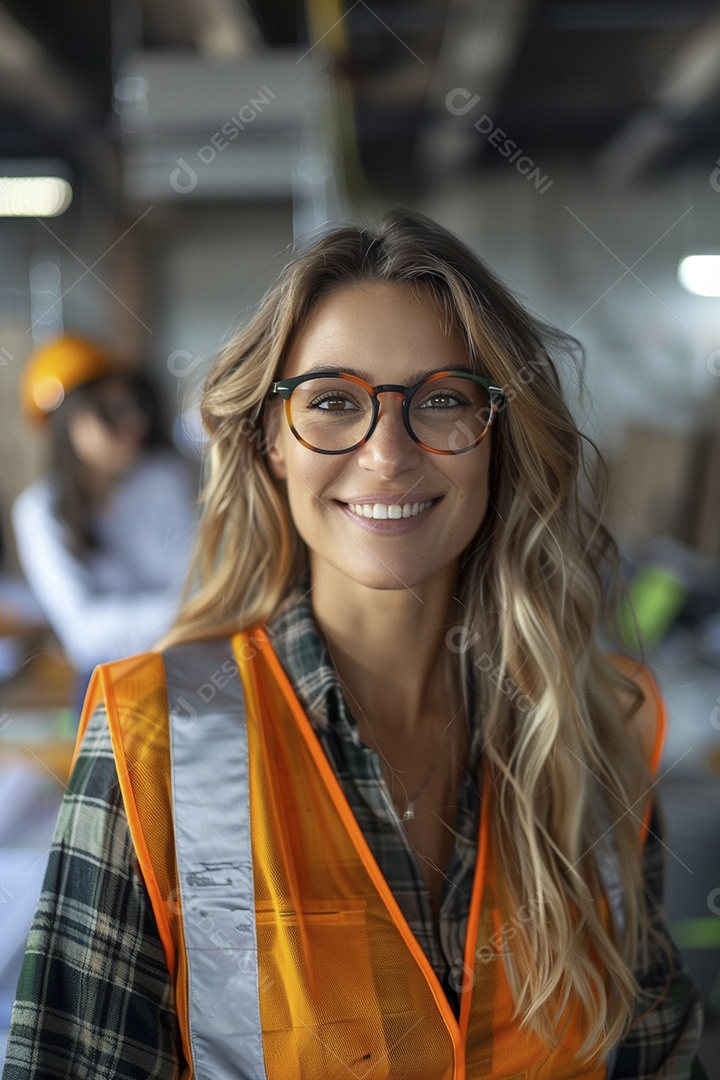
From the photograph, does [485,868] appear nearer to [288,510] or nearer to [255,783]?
[255,783]

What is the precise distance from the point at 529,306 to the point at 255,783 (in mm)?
670

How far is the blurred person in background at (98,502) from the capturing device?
9.96ft

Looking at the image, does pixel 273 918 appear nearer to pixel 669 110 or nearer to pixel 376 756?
pixel 376 756

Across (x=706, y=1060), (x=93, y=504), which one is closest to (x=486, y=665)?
(x=706, y=1060)

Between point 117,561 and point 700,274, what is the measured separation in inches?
166

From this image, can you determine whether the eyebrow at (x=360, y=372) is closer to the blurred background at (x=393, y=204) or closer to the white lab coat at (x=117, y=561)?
the blurred background at (x=393, y=204)

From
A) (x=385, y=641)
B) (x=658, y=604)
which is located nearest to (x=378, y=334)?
(x=385, y=641)

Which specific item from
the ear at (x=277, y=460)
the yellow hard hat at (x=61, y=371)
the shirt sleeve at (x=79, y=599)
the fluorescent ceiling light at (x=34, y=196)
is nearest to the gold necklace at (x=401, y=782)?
the ear at (x=277, y=460)

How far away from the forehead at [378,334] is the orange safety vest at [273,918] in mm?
374

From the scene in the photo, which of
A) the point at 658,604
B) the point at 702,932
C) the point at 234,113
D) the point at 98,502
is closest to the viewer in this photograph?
the point at 702,932

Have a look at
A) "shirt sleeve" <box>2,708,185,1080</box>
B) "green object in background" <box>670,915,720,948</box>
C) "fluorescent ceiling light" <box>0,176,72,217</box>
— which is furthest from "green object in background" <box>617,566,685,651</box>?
"fluorescent ceiling light" <box>0,176,72,217</box>

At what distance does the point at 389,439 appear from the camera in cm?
108

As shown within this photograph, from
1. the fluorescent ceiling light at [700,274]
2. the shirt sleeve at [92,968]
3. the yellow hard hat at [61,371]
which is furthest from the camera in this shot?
the fluorescent ceiling light at [700,274]

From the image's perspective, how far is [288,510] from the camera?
1.27m
